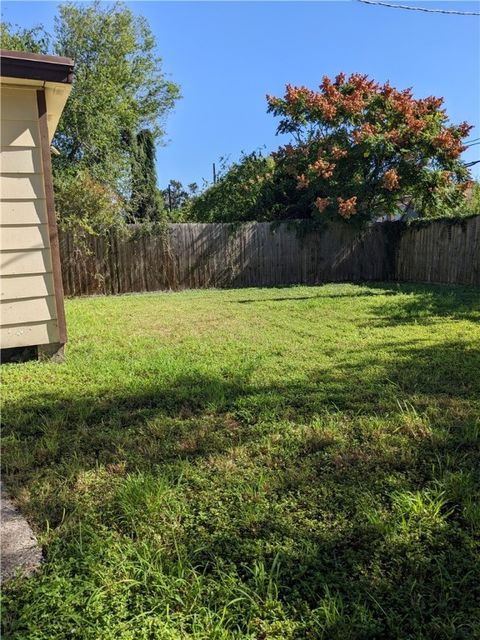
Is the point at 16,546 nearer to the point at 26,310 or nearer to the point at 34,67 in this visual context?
the point at 26,310

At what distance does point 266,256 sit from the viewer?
11.6 meters

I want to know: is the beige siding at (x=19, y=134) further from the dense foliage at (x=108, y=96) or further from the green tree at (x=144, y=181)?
the green tree at (x=144, y=181)

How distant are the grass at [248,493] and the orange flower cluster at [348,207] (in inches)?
276

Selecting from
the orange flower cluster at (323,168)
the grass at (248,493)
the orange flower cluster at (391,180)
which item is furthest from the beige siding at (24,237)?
the orange flower cluster at (391,180)

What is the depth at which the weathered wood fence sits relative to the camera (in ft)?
32.1

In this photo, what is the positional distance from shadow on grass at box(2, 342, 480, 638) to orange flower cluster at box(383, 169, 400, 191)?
26.1 feet

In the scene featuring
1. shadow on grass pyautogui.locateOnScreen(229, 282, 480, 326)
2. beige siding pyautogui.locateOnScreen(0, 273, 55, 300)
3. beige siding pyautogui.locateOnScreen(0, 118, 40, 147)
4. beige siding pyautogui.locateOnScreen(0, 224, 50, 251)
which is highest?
beige siding pyautogui.locateOnScreen(0, 118, 40, 147)

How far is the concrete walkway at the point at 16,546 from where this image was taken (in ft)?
4.89

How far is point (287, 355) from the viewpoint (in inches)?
158

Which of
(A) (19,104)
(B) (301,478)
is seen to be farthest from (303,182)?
(B) (301,478)

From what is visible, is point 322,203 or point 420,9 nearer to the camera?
point 420,9

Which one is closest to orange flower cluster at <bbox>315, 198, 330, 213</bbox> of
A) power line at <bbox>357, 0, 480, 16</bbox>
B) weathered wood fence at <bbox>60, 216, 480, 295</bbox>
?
weathered wood fence at <bbox>60, 216, 480, 295</bbox>

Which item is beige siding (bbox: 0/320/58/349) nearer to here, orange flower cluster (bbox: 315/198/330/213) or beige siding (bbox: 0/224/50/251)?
beige siding (bbox: 0/224/50/251)

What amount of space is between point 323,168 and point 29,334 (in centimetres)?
881
